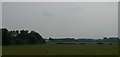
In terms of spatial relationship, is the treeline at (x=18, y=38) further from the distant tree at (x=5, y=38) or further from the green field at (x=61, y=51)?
the green field at (x=61, y=51)

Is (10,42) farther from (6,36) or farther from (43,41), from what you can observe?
(43,41)

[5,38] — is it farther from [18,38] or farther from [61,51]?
[61,51]

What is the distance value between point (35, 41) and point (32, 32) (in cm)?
1167

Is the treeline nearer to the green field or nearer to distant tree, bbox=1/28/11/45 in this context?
distant tree, bbox=1/28/11/45

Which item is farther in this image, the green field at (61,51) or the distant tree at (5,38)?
the distant tree at (5,38)

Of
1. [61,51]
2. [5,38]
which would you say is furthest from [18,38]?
[61,51]

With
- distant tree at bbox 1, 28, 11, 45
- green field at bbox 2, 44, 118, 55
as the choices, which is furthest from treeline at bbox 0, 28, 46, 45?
green field at bbox 2, 44, 118, 55

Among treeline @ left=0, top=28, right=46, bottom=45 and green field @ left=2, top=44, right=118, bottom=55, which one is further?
treeline @ left=0, top=28, right=46, bottom=45

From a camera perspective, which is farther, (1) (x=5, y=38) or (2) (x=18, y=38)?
(2) (x=18, y=38)

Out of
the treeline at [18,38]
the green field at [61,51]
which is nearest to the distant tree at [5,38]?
the treeline at [18,38]

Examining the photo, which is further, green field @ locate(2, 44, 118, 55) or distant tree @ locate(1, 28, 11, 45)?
distant tree @ locate(1, 28, 11, 45)

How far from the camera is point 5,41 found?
286ft

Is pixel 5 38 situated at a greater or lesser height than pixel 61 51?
lesser

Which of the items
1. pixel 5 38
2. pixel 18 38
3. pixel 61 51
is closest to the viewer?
pixel 61 51
